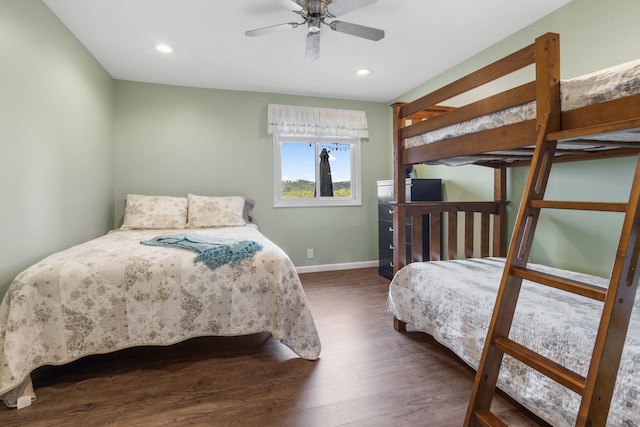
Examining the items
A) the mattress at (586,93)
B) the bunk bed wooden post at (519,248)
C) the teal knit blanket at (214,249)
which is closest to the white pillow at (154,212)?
the teal knit blanket at (214,249)

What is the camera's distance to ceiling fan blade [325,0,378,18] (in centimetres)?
194

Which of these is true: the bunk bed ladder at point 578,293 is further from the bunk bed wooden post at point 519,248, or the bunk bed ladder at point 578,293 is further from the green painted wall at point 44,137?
the green painted wall at point 44,137

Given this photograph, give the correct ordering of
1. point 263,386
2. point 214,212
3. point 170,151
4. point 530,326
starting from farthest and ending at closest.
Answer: point 170,151
point 214,212
point 263,386
point 530,326

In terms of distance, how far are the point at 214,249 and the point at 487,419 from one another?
5.36ft

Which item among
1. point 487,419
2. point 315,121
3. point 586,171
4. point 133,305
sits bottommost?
point 487,419

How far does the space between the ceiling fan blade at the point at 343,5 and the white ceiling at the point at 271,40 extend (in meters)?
0.38

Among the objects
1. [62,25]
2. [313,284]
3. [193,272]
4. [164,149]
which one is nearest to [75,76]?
[62,25]

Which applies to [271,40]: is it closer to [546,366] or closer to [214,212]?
[214,212]

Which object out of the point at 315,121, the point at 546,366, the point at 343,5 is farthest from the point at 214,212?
the point at 546,366

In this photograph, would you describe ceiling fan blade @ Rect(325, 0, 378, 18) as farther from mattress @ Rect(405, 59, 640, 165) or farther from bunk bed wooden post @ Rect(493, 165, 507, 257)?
bunk bed wooden post @ Rect(493, 165, 507, 257)

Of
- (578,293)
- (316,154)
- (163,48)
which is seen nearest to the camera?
(578,293)

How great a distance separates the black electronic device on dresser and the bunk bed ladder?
2.10m

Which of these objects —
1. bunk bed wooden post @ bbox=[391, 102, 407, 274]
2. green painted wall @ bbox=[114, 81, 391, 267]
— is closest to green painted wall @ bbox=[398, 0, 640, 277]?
bunk bed wooden post @ bbox=[391, 102, 407, 274]

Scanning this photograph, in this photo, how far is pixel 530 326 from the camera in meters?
1.40
